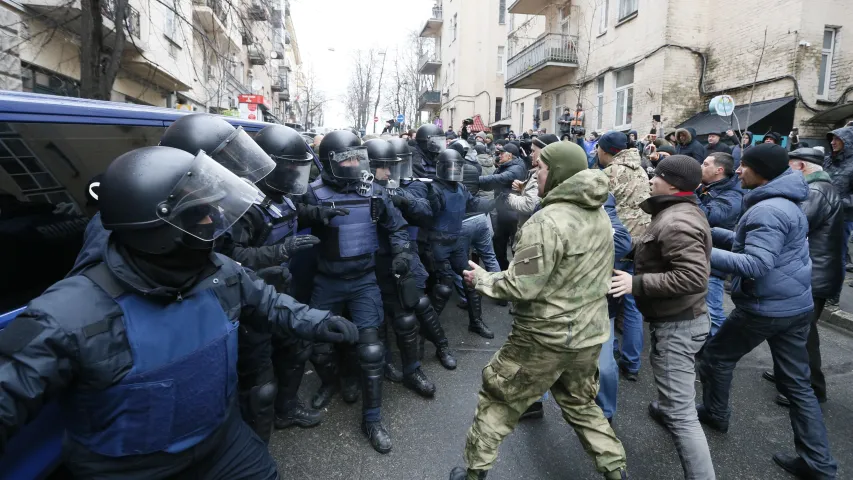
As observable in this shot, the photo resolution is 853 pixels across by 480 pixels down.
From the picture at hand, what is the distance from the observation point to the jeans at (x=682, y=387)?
2324 millimetres

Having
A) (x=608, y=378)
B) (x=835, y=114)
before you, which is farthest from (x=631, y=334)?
(x=835, y=114)

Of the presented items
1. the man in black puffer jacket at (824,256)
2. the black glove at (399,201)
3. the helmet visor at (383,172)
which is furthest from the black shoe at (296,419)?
the man in black puffer jacket at (824,256)

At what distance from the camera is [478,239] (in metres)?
5.32

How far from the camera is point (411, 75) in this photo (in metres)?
42.1

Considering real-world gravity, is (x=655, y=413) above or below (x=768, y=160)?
below

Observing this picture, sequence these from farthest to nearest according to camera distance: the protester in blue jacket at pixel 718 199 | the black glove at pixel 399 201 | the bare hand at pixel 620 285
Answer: the protester in blue jacket at pixel 718 199, the black glove at pixel 399 201, the bare hand at pixel 620 285

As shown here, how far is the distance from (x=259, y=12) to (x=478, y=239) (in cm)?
553

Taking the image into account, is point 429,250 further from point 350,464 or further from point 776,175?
point 776,175

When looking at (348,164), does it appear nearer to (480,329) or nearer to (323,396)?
(323,396)

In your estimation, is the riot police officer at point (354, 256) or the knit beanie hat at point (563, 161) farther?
the riot police officer at point (354, 256)

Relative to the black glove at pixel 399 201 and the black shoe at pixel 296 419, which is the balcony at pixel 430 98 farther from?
the black shoe at pixel 296 419

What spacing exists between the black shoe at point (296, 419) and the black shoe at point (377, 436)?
35cm

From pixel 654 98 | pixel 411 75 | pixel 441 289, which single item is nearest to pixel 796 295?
pixel 441 289

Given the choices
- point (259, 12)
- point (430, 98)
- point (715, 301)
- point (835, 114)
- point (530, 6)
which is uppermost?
point (530, 6)
